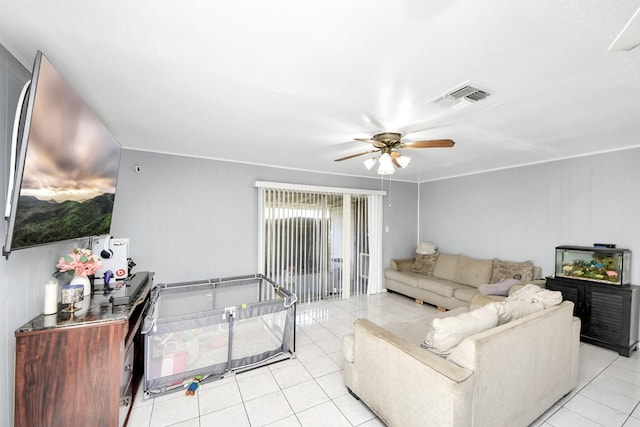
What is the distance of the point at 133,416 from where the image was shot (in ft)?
6.83

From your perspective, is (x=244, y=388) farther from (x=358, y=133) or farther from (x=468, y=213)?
(x=468, y=213)

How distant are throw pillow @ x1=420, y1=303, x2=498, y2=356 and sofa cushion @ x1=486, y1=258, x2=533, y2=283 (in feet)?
9.12

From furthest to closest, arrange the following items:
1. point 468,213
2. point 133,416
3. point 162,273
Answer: point 468,213, point 162,273, point 133,416

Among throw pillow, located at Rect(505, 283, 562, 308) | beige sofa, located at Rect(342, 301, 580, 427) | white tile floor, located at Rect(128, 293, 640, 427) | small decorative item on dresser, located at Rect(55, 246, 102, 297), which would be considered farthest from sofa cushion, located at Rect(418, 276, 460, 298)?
small decorative item on dresser, located at Rect(55, 246, 102, 297)

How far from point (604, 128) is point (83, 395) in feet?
15.9

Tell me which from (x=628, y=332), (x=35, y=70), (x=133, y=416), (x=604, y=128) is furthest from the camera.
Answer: (x=628, y=332)

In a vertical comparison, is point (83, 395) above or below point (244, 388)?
above

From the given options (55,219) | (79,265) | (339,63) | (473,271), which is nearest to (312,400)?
(79,265)

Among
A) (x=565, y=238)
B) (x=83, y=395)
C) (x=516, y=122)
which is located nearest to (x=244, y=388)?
(x=83, y=395)

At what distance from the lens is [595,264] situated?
338 cm

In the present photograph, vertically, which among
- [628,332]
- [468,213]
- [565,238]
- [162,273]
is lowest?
[628,332]

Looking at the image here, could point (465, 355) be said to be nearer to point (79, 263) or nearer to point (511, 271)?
point (79, 263)

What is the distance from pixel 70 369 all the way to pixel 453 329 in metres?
2.43

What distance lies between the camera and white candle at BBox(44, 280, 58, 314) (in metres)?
1.69
